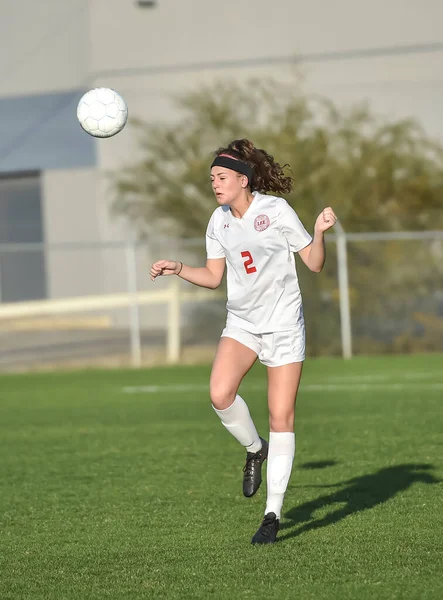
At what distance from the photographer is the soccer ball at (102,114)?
7770mm

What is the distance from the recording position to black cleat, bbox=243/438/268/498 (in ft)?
21.4

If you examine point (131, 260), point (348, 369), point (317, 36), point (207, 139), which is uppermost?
point (317, 36)

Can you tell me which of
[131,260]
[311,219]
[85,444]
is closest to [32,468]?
[85,444]

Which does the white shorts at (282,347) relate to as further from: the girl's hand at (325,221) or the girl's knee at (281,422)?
the girl's hand at (325,221)

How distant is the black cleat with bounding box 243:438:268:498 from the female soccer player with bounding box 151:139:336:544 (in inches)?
0.5

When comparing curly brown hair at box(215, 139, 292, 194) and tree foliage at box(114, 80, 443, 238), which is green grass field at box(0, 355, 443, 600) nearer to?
curly brown hair at box(215, 139, 292, 194)

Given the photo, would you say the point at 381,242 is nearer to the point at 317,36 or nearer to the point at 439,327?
the point at 439,327

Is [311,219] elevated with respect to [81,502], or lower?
elevated

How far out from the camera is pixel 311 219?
22234 mm

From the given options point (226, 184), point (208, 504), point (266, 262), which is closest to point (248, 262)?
point (266, 262)

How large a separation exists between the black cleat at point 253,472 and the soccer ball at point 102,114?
2.44 metres

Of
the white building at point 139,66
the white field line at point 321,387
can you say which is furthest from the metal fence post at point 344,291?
the white building at point 139,66

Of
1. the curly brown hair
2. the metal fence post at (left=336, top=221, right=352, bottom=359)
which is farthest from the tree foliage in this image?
the curly brown hair

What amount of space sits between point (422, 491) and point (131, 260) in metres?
13.8
